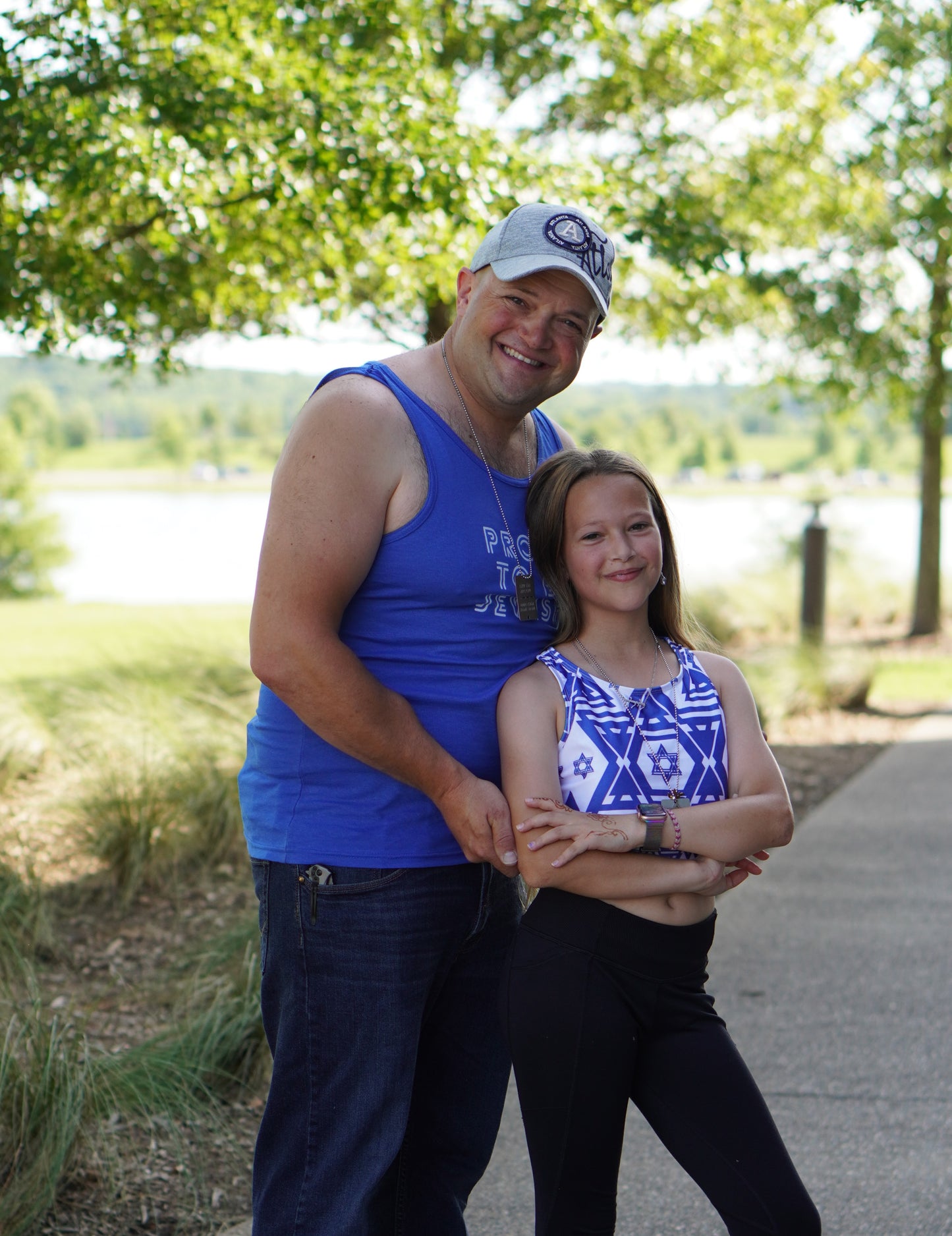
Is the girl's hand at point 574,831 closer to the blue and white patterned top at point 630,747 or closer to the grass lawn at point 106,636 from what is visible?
the blue and white patterned top at point 630,747

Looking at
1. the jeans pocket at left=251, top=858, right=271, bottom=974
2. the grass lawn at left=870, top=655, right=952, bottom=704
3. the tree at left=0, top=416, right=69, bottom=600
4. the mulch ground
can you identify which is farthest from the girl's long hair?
the tree at left=0, top=416, right=69, bottom=600

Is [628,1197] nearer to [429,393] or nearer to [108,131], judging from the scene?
[429,393]

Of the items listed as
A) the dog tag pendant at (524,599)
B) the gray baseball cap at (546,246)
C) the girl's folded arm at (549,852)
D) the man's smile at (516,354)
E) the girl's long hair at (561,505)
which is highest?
the gray baseball cap at (546,246)

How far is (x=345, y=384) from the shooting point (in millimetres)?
2084

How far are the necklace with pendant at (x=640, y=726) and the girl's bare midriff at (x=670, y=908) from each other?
0.16m

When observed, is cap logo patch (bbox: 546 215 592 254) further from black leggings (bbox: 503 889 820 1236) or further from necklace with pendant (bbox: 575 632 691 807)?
black leggings (bbox: 503 889 820 1236)

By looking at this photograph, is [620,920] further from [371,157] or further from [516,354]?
[371,157]

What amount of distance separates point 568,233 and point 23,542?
2329 centimetres

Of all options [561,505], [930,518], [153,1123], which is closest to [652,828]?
[561,505]

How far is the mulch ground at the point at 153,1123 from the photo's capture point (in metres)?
3.00

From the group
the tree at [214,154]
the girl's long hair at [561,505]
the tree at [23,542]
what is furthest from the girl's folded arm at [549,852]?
the tree at [23,542]

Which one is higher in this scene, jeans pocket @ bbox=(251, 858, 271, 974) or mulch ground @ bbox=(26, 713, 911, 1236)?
jeans pocket @ bbox=(251, 858, 271, 974)

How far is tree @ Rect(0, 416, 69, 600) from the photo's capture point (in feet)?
77.7

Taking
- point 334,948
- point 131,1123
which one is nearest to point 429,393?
point 334,948
